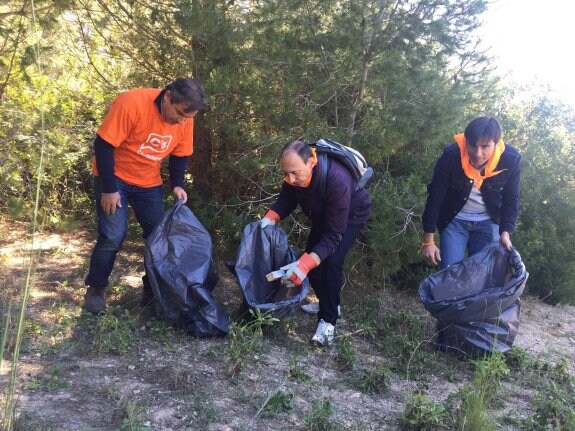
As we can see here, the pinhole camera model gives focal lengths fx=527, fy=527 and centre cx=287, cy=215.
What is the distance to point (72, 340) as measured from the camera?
300 cm

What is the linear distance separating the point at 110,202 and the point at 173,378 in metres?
1.12

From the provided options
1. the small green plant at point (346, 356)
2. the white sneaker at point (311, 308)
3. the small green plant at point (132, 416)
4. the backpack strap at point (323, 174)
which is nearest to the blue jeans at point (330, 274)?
the small green plant at point (346, 356)

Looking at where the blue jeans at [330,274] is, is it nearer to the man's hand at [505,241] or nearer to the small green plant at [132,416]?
the man's hand at [505,241]

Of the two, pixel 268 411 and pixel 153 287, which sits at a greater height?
pixel 153 287

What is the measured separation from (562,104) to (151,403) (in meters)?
6.05

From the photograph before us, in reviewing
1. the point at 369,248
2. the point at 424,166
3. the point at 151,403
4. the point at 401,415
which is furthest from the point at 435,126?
the point at 151,403

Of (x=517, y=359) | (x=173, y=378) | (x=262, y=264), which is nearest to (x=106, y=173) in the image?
(x=262, y=264)

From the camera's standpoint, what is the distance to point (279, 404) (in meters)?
2.46

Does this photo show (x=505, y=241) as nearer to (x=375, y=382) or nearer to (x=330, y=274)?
(x=330, y=274)

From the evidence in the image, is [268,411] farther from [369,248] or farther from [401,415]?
[369,248]

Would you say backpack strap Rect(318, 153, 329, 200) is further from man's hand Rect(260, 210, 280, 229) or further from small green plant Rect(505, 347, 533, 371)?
small green plant Rect(505, 347, 533, 371)

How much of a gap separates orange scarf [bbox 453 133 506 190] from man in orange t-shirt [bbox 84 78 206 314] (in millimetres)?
1587

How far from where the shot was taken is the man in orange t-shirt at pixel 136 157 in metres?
2.99

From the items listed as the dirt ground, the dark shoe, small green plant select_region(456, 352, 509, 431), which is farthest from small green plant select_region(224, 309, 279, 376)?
small green plant select_region(456, 352, 509, 431)
